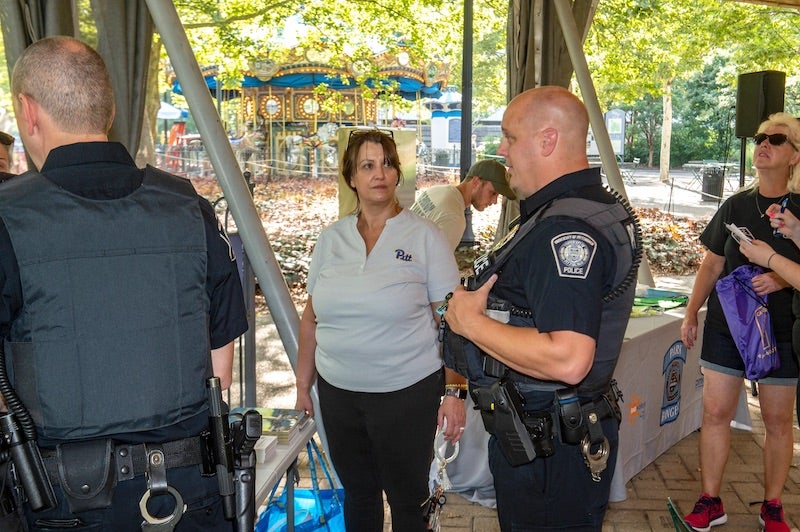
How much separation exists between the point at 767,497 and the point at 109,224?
3.28m

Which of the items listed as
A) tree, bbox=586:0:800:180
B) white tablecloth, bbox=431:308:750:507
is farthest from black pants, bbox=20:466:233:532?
tree, bbox=586:0:800:180

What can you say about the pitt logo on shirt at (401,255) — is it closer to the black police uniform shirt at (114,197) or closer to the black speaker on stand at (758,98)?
the black police uniform shirt at (114,197)

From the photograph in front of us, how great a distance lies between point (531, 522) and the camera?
2018 millimetres

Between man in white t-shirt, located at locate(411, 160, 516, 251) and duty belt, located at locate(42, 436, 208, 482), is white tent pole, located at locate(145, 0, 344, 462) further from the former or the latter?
duty belt, located at locate(42, 436, 208, 482)

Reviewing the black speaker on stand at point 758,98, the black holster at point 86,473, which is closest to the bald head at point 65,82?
the black holster at point 86,473

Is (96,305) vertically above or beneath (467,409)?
above

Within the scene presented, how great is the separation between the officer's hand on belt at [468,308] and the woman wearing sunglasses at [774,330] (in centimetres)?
181

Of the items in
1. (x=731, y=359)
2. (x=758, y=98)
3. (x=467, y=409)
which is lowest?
(x=467, y=409)

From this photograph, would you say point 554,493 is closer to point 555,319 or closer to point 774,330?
point 555,319

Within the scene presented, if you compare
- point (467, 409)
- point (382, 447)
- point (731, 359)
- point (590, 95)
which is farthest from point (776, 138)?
point (590, 95)

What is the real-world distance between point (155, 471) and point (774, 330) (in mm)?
2758

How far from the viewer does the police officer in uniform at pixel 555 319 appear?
1760 millimetres

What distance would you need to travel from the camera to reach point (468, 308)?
1920 mm

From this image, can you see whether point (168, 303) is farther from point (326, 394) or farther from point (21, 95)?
point (326, 394)
